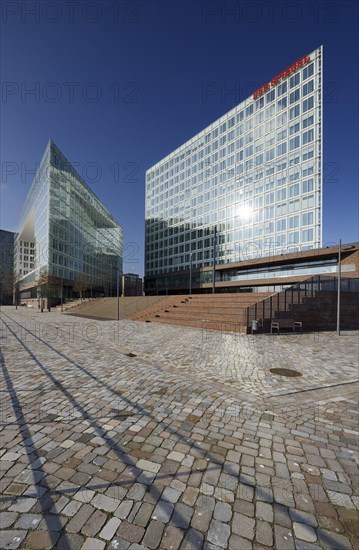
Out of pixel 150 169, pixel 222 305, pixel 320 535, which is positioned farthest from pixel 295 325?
pixel 150 169

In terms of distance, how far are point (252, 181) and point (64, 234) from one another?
44.2 meters

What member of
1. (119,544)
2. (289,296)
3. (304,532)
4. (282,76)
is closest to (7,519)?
(119,544)

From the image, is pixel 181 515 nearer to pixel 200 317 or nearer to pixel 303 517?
pixel 303 517

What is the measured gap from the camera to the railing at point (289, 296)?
678 inches

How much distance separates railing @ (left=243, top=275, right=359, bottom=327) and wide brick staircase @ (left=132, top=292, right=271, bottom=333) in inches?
29.1

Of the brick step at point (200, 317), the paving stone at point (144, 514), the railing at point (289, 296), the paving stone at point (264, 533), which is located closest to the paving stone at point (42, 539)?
the paving stone at point (144, 514)

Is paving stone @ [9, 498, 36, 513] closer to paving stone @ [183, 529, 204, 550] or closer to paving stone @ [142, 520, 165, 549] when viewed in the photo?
paving stone @ [142, 520, 165, 549]

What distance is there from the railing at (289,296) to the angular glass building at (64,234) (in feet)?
141

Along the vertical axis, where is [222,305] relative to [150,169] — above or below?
below

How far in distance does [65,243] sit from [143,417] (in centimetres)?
6350

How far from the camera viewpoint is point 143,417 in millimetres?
4828

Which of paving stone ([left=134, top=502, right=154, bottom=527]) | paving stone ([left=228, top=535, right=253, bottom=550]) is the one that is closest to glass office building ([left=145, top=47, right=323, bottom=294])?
paving stone ([left=228, top=535, right=253, bottom=550])

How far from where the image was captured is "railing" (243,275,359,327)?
1722 cm

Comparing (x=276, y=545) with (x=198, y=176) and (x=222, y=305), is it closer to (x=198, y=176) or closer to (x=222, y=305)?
(x=222, y=305)
